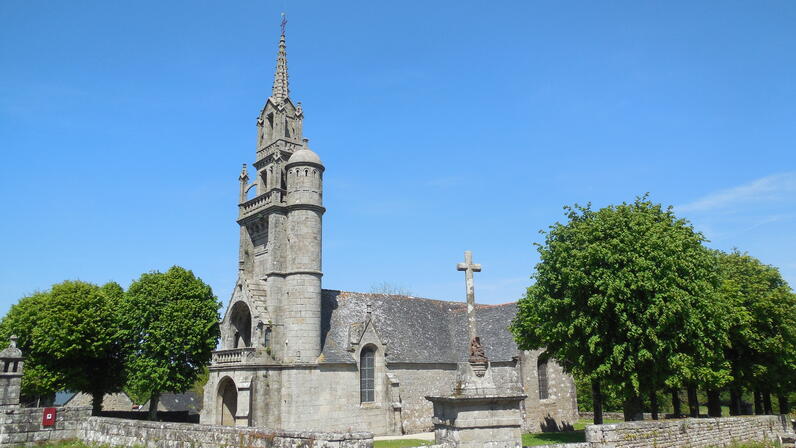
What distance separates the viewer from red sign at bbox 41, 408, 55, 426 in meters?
20.3

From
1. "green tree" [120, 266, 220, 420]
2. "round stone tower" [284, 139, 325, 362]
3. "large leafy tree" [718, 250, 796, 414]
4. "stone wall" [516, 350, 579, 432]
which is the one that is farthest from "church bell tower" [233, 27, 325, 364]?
"large leafy tree" [718, 250, 796, 414]

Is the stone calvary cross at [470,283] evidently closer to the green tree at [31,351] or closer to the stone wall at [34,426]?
the stone wall at [34,426]

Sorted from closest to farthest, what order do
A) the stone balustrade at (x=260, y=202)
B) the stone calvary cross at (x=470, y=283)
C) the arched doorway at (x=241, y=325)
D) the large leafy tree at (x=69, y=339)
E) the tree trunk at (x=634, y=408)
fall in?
the stone calvary cross at (x=470, y=283)
the tree trunk at (x=634, y=408)
the stone balustrade at (x=260, y=202)
the arched doorway at (x=241, y=325)
the large leafy tree at (x=69, y=339)

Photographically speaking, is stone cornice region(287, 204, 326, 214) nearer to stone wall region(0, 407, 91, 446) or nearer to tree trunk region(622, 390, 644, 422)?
stone wall region(0, 407, 91, 446)

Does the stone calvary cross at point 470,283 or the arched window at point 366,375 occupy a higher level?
the stone calvary cross at point 470,283

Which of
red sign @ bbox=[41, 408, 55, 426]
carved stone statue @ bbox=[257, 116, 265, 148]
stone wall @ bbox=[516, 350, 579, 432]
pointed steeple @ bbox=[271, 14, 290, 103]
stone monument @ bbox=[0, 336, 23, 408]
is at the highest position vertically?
pointed steeple @ bbox=[271, 14, 290, 103]

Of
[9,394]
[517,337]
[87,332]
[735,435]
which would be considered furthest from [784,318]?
[87,332]

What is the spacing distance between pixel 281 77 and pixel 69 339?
2137cm

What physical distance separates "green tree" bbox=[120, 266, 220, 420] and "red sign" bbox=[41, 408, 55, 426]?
1487cm

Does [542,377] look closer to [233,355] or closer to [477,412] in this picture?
[233,355]

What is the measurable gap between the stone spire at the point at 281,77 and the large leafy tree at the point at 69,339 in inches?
694

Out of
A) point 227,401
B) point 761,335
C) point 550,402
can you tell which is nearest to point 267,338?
point 227,401

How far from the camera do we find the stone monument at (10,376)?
69.7 ft

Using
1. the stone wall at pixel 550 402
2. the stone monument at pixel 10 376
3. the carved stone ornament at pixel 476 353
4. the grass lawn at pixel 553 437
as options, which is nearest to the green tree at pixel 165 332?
the stone monument at pixel 10 376
